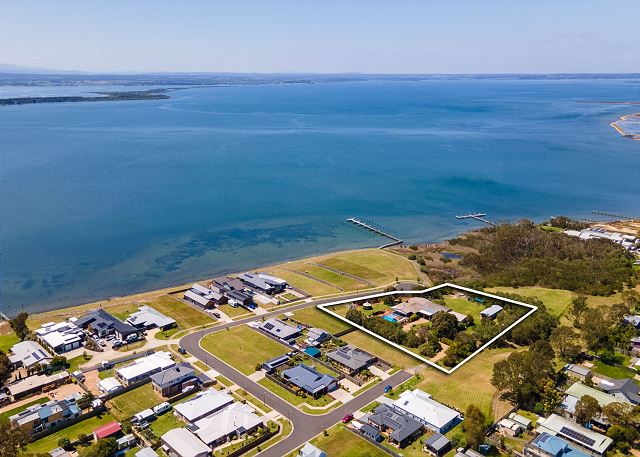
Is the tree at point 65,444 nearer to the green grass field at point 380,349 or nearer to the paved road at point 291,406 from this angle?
the paved road at point 291,406

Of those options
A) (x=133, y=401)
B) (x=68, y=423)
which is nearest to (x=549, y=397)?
(x=133, y=401)

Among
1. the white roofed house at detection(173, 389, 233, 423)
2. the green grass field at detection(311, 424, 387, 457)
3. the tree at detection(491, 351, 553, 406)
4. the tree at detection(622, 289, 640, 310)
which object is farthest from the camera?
the tree at detection(622, 289, 640, 310)

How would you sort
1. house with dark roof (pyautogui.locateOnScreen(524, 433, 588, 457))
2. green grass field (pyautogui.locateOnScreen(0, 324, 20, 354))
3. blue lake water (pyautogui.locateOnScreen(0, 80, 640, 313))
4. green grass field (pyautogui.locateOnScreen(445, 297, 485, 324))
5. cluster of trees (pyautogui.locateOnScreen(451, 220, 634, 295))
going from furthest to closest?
blue lake water (pyautogui.locateOnScreen(0, 80, 640, 313)) → cluster of trees (pyautogui.locateOnScreen(451, 220, 634, 295)) → green grass field (pyautogui.locateOnScreen(445, 297, 485, 324)) → green grass field (pyautogui.locateOnScreen(0, 324, 20, 354)) → house with dark roof (pyautogui.locateOnScreen(524, 433, 588, 457))

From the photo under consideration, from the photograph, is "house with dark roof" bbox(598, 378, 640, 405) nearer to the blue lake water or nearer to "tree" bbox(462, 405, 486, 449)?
"tree" bbox(462, 405, 486, 449)

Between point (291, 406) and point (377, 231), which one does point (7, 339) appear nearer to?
point (291, 406)

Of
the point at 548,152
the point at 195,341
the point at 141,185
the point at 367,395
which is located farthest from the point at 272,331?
the point at 548,152

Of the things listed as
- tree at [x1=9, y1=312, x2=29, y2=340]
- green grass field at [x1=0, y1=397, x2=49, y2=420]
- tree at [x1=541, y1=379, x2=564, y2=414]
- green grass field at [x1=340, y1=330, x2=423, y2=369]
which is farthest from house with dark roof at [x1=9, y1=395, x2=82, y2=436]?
tree at [x1=541, y1=379, x2=564, y2=414]
